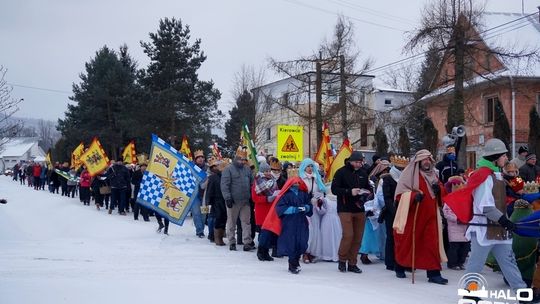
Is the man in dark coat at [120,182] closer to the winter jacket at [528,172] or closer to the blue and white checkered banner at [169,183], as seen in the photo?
the blue and white checkered banner at [169,183]

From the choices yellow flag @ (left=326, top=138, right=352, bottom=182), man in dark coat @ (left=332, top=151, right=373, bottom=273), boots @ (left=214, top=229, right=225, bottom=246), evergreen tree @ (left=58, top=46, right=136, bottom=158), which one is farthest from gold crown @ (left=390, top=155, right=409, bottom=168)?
evergreen tree @ (left=58, top=46, right=136, bottom=158)

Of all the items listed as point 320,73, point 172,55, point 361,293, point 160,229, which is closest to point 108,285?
point 361,293

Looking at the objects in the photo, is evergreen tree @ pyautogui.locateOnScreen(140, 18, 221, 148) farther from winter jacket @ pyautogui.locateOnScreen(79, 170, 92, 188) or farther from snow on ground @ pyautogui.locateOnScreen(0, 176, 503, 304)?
snow on ground @ pyautogui.locateOnScreen(0, 176, 503, 304)

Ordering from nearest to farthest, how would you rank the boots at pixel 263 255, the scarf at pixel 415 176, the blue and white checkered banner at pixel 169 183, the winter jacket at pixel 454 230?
the scarf at pixel 415 176 → the winter jacket at pixel 454 230 → the boots at pixel 263 255 → the blue and white checkered banner at pixel 169 183

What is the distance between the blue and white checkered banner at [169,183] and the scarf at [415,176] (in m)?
6.87

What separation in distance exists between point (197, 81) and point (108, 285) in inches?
1196

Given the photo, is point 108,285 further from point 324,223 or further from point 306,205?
point 324,223

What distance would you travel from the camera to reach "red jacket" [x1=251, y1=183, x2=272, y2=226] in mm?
11719

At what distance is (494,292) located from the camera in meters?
7.95

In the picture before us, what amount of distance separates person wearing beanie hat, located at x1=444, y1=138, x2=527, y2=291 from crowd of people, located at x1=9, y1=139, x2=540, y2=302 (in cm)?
1

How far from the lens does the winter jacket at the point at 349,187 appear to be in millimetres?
9758

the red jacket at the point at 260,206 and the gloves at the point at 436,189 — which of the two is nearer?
the gloves at the point at 436,189

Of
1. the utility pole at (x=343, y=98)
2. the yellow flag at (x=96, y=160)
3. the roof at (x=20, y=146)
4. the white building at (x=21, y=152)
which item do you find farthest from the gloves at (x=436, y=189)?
the roof at (x=20, y=146)

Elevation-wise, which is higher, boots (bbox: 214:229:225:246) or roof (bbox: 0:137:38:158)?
roof (bbox: 0:137:38:158)
